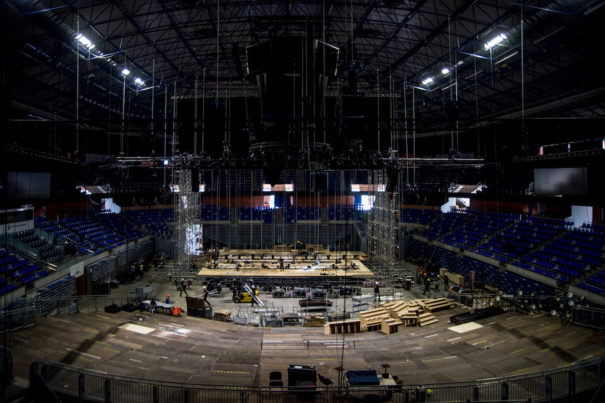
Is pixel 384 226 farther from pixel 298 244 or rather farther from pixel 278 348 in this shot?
pixel 278 348

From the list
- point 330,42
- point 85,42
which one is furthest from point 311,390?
point 85,42

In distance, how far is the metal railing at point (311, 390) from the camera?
6.85 meters

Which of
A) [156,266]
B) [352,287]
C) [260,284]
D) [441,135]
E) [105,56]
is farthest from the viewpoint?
[441,135]

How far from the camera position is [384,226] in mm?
19719

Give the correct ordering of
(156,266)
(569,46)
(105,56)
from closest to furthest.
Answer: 1. (569,46)
2. (105,56)
3. (156,266)

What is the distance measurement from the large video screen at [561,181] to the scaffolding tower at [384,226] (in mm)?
7484

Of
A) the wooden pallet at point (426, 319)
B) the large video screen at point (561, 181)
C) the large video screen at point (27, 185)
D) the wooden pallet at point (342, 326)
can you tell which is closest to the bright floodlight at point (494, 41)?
the large video screen at point (561, 181)

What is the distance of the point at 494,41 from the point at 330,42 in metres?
7.48

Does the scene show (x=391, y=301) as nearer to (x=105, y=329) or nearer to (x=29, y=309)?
(x=105, y=329)

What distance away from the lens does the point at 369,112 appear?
1875cm

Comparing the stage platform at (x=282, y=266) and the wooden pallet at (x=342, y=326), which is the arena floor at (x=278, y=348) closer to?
the wooden pallet at (x=342, y=326)

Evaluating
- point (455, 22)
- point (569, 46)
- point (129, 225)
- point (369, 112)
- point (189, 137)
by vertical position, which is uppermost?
point (455, 22)

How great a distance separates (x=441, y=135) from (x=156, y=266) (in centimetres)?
2798

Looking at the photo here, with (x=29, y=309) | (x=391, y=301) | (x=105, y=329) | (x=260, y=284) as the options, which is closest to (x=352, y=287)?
(x=391, y=301)
